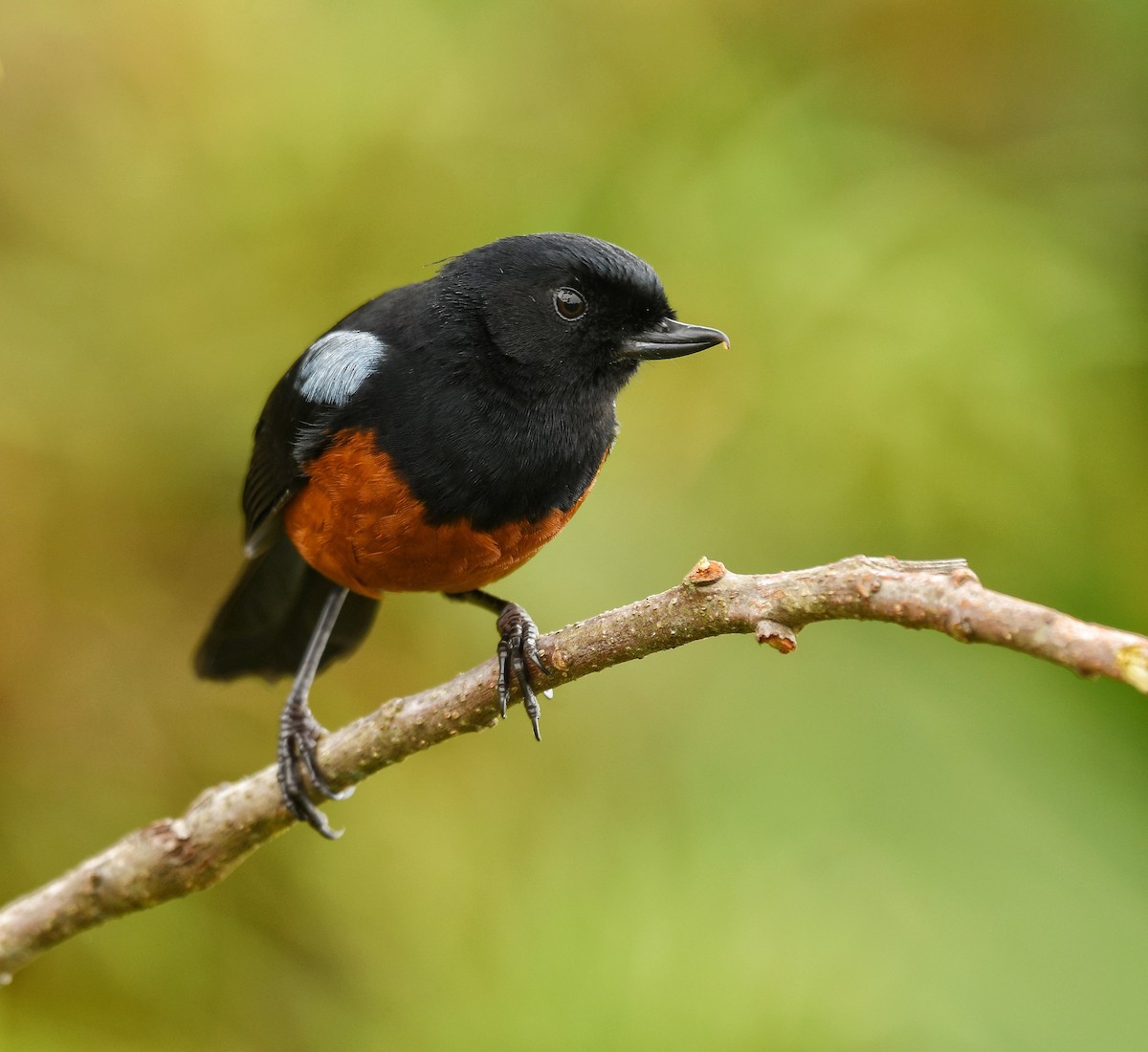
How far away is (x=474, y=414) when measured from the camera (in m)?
2.99

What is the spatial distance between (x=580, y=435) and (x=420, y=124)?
1631 mm

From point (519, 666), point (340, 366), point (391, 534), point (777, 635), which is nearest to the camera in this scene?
point (777, 635)

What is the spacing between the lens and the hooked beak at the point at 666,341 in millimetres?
3031

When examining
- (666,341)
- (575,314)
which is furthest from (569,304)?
(666,341)

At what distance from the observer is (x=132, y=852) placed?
3.04m

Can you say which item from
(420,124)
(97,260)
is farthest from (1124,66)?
(97,260)

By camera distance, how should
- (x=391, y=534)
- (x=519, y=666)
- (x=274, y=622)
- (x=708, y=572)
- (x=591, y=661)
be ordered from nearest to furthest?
(x=708, y=572) < (x=591, y=661) < (x=519, y=666) < (x=391, y=534) < (x=274, y=622)

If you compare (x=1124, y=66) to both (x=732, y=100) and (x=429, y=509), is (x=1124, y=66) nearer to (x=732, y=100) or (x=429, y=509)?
(x=732, y=100)

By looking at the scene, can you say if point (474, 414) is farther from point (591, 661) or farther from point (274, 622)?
point (274, 622)

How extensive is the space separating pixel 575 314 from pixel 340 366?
0.57 metres

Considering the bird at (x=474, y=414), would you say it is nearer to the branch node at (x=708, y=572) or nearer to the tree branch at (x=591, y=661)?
the tree branch at (x=591, y=661)

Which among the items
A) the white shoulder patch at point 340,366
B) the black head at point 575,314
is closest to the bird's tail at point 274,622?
the white shoulder patch at point 340,366

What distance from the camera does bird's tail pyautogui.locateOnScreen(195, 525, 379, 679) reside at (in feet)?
13.0

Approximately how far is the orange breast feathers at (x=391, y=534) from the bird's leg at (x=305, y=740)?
0.49 metres
